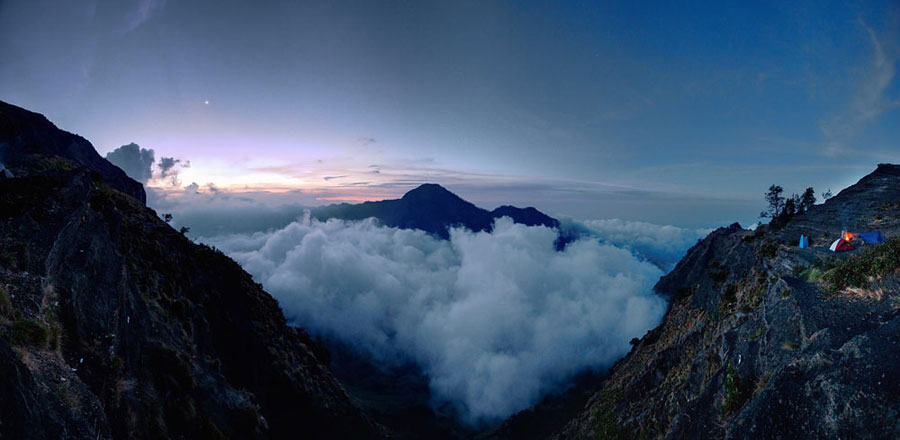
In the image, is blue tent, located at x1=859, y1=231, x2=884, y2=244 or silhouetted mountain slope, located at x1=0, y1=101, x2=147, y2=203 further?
silhouetted mountain slope, located at x1=0, y1=101, x2=147, y2=203

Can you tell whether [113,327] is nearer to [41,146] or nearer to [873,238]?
[41,146]

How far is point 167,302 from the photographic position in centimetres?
2756

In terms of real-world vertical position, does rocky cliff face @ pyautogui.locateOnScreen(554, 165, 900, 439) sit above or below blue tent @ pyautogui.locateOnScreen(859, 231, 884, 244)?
below

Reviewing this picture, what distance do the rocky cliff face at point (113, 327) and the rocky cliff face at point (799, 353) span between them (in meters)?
24.5

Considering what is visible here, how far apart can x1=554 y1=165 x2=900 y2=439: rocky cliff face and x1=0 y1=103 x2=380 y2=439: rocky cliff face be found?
964 inches

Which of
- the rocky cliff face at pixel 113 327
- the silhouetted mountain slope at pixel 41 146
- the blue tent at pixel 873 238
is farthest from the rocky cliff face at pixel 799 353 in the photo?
the silhouetted mountain slope at pixel 41 146

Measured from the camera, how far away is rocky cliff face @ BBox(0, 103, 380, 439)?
38.3 feet

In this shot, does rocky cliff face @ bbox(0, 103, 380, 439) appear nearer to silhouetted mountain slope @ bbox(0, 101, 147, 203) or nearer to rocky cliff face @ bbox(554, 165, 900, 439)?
silhouetted mountain slope @ bbox(0, 101, 147, 203)

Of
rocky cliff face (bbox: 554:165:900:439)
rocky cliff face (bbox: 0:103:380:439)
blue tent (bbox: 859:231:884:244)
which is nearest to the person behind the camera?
rocky cliff face (bbox: 554:165:900:439)

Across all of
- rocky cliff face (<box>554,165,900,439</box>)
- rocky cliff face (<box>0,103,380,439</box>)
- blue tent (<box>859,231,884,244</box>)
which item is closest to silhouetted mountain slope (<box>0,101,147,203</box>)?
rocky cliff face (<box>0,103,380,439</box>)

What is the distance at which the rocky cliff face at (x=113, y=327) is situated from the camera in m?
11.7

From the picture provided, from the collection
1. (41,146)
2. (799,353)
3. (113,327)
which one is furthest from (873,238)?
(41,146)

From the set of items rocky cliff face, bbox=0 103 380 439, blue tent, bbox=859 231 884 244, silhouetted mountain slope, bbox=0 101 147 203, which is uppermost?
silhouetted mountain slope, bbox=0 101 147 203

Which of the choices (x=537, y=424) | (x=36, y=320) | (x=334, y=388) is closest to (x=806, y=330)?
(x=36, y=320)
